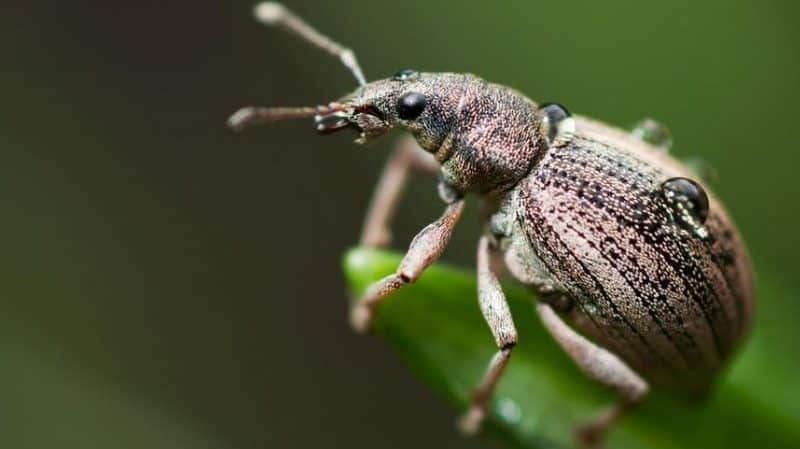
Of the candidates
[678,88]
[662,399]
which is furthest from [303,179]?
[662,399]

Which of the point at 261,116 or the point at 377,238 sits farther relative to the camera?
the point at 377,238

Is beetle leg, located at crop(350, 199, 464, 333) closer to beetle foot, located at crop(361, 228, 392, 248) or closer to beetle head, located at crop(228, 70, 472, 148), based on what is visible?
beetle head, located at crop(228, 70, 472, 148)

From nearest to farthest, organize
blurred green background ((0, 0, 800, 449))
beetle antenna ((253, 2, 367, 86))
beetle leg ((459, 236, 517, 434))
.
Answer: beetle leg ((459, 236, 517, 434))
beetle antenna ((253, 2, 367, 86))
blurred green background ((0, 0, 800, 449))

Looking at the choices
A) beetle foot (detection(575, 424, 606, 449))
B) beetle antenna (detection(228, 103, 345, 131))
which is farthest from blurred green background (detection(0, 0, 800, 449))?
beetle antenna (detection(228, 103, 345, 131))

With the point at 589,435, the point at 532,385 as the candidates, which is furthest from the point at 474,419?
the point at 589,435

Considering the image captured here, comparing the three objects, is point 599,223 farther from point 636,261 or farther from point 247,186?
point 247,186

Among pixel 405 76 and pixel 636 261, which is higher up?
pixel 405 76

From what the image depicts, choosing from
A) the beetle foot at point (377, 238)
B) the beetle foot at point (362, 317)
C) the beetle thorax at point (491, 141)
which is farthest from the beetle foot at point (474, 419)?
the beetle foot at point (377, 238)

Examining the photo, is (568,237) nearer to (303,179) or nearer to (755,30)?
(755,30)
